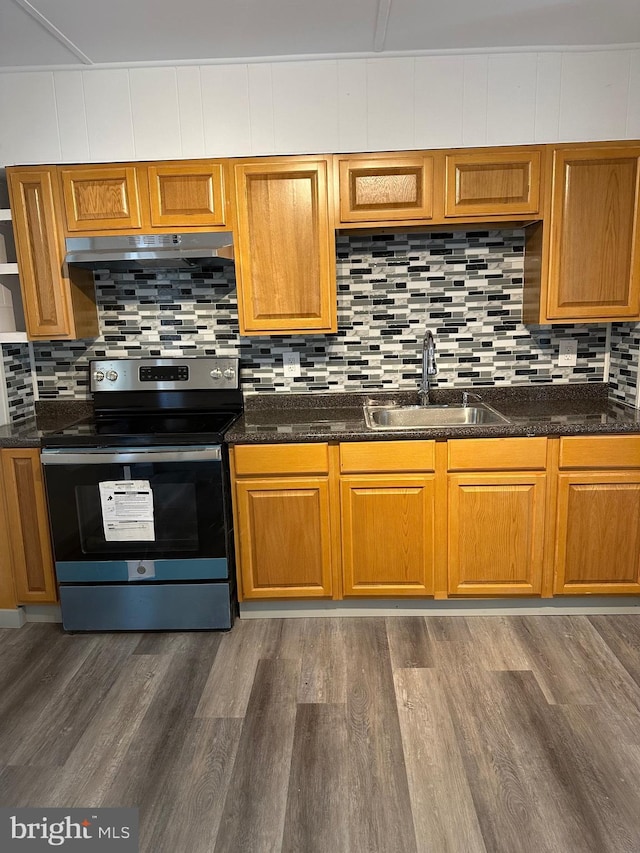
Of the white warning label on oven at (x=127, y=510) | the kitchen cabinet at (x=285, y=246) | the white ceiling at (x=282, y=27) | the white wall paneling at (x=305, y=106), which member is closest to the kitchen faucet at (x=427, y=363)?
the kitchen cabinet at (x=285, y=246)

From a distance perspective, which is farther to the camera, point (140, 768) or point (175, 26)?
point (175, 26)

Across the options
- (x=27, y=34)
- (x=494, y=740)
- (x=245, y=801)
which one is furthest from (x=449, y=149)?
(x=245, y=801)

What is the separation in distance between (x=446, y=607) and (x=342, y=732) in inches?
35.0

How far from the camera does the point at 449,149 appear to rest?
249 cm

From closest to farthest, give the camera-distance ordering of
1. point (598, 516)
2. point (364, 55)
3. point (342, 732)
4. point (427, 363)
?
1. point (342, 732)
2. point (364, 55)
3. point (598, 516)
4. point (427, 363)

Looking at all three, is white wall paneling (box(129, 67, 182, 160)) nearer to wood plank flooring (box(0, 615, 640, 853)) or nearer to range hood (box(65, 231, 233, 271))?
range hood (box(65, 231, 233, 271))

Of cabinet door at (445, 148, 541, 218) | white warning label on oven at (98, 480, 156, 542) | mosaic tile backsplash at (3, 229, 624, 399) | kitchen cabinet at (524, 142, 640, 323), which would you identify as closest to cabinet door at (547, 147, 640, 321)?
kitchen cabinet at (524, 142, 640, 323)

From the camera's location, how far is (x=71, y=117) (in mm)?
2510

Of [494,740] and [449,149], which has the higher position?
[449,149]

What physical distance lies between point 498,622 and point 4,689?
2.00 metres

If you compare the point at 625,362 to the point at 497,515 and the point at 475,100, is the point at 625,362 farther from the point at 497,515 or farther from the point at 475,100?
the point at 475,100

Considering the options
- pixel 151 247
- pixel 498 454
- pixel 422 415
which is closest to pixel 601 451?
pixel 498 454

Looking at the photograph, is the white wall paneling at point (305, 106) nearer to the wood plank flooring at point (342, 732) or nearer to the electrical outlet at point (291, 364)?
the electrical outlet at point (291, 364)

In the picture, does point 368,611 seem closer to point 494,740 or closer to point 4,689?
point 494,740
